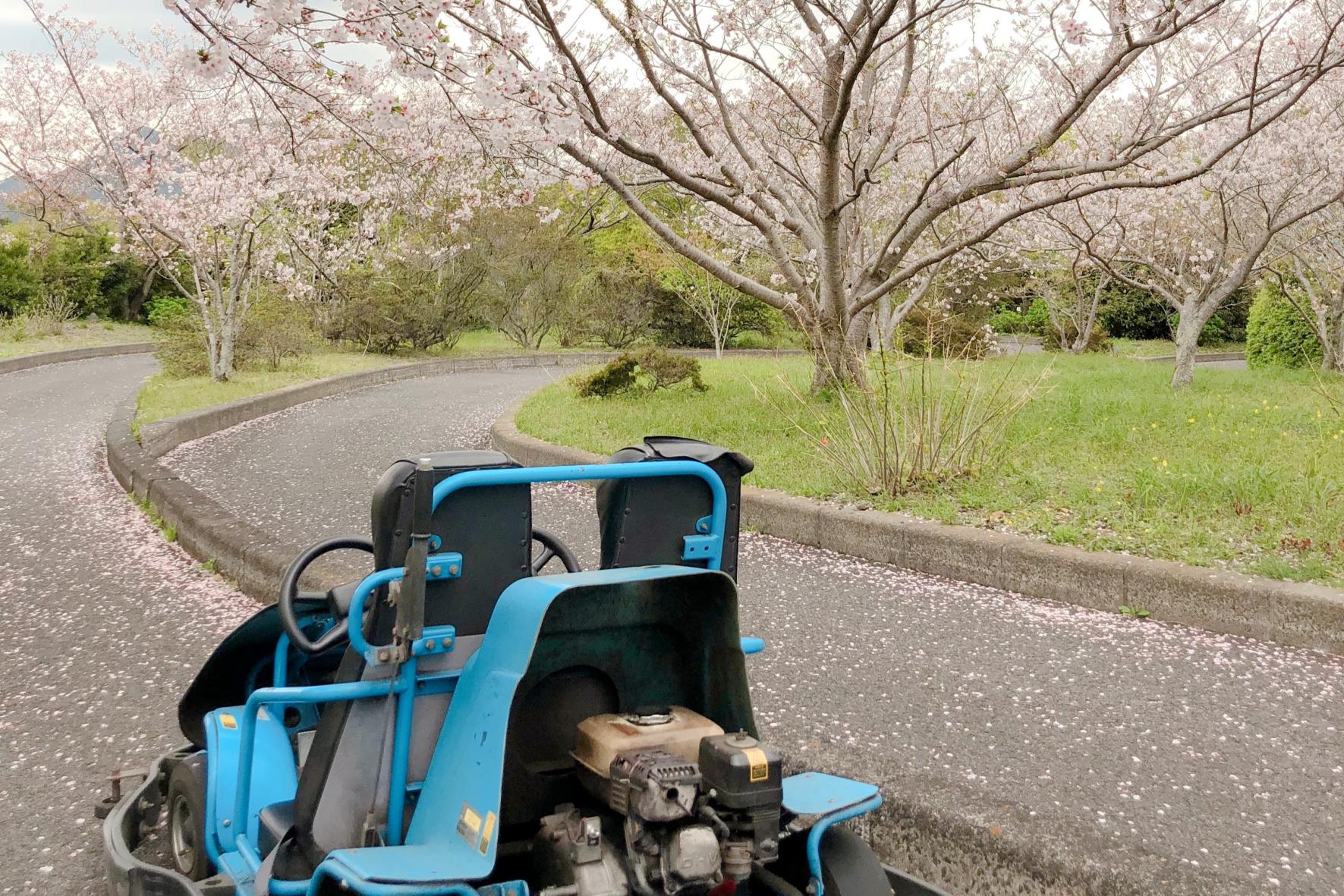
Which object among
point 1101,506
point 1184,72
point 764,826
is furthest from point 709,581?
point 1184,72

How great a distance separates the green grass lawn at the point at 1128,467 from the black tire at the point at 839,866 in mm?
3453

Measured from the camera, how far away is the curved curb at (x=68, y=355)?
66.9ft

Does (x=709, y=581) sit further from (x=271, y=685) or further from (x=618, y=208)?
(x=618, y=208)

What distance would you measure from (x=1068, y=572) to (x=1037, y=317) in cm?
3043

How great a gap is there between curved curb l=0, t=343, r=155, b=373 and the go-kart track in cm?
1536

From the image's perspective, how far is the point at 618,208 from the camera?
519 inches

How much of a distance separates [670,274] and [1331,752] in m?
25.2

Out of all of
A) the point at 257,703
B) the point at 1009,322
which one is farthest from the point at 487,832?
the point at 1009,322

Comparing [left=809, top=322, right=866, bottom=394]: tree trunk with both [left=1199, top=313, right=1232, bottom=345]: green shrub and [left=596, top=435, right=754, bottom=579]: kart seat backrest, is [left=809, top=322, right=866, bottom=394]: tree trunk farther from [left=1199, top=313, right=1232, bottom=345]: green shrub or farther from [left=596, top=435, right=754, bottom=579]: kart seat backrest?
[left=1199, top=313, right=1232, bottom=345]: green shrub

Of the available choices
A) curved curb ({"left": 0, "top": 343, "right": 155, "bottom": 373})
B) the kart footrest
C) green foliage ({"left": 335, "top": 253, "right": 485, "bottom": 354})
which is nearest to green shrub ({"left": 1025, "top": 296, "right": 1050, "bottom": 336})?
green foliage ({"left": 335, "top": 253, "right": 485, "bottom": 354})

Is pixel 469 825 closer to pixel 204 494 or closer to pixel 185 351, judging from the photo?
pixel 204 494

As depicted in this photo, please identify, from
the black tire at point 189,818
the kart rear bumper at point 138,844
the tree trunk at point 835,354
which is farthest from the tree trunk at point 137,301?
the black tire at point 189,818

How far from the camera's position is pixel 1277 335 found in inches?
810

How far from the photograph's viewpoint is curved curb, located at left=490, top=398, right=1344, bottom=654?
452 cm
